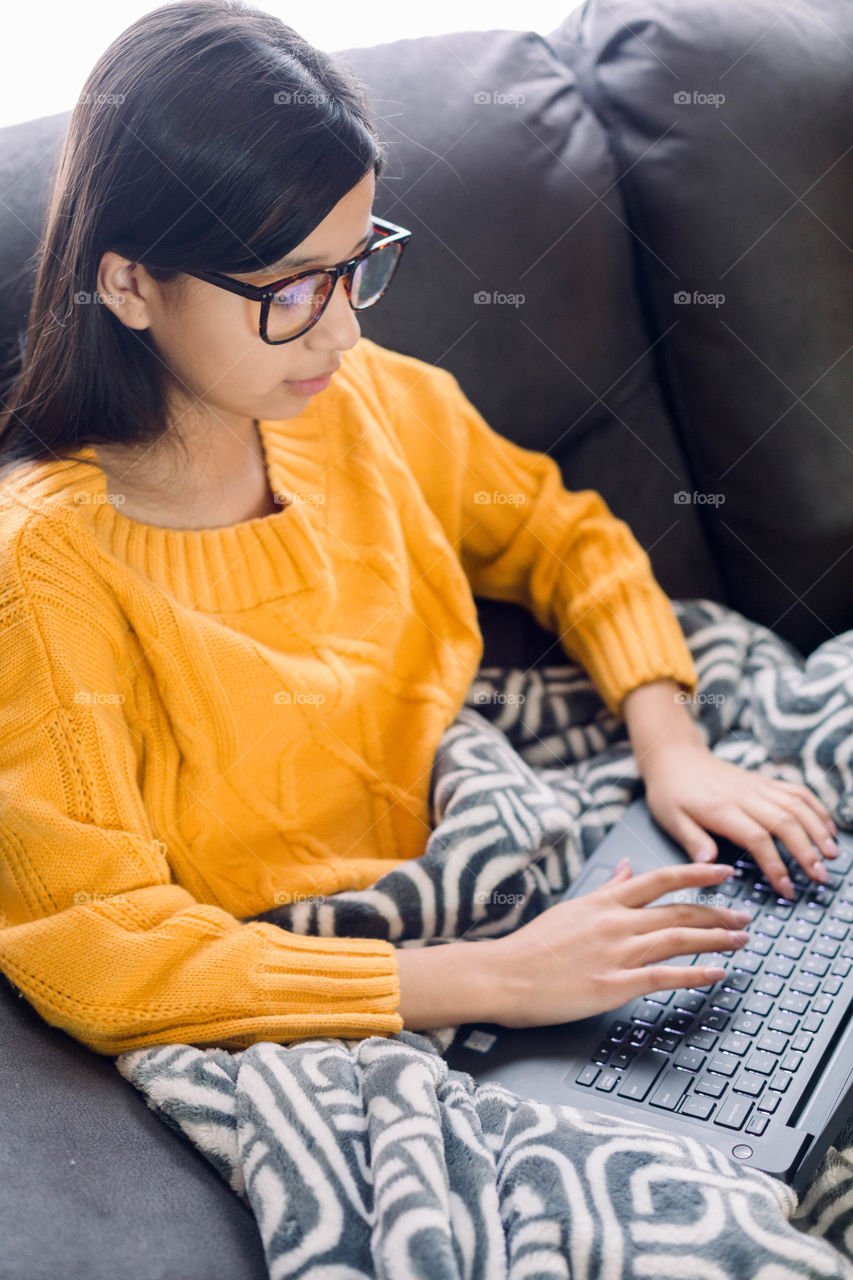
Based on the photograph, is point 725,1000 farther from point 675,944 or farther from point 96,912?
point 96,912

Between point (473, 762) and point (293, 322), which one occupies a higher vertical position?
point (293, 322)

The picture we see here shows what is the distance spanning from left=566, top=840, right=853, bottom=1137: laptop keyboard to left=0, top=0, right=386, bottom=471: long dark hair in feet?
2.15

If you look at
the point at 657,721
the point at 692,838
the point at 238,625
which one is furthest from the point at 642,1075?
the point at 238,625

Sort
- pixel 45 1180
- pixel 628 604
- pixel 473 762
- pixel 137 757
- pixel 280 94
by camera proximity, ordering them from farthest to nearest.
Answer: pixel 628 604 < pixel 473 762 < pixel 137 757 < pixel 280 94 < pixel 45 1180

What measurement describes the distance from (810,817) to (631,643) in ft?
0.87

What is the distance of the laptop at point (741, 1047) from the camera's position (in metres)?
0.81

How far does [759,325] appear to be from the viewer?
49.3 inches

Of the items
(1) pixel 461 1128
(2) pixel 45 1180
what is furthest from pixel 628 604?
(2) pixel 45 1180

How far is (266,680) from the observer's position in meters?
1.00

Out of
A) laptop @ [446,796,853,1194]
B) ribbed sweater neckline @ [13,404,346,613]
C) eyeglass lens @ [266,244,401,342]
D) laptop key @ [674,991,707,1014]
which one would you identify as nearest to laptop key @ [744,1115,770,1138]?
laptop @ [446,796,853,1194]

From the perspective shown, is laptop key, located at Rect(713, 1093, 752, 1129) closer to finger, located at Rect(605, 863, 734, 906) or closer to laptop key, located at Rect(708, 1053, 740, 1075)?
laptop key, located at Rect(708, 1053, 740, 1075)

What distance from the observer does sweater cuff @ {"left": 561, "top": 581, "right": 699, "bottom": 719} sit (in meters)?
1.18

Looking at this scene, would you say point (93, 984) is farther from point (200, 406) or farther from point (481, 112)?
point (481, 112)

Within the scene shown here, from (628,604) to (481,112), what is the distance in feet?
1.81
